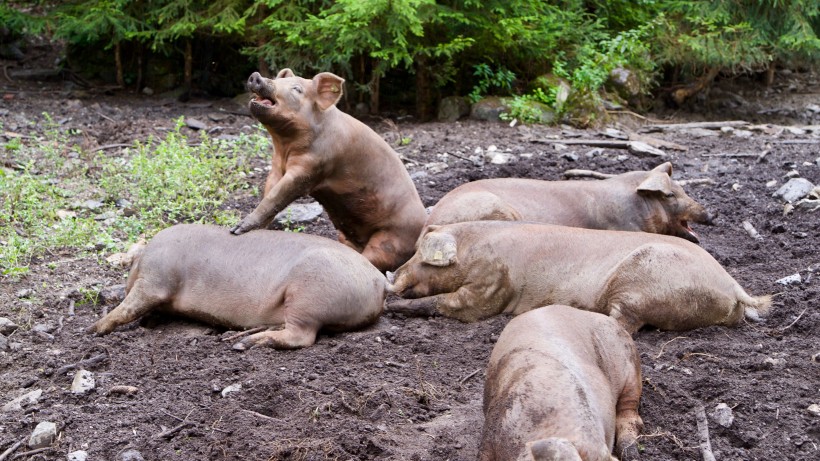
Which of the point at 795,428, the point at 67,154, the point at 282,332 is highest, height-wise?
the point at 795,428

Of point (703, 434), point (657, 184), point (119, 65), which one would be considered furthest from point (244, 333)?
point (119, 65)

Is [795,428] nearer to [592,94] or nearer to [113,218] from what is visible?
[113,218]

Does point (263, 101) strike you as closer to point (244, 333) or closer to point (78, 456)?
point (244, 333)

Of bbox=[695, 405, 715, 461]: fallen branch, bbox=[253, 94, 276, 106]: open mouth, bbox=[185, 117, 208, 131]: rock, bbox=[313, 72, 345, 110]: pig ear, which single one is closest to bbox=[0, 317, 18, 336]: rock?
bbox=[253, 94, 276, 106]: open mouth

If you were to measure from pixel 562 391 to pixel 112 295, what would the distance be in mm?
3684

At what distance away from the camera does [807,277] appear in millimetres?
6816

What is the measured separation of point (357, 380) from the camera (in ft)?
16.8

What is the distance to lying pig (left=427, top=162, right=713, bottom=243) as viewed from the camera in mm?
7691

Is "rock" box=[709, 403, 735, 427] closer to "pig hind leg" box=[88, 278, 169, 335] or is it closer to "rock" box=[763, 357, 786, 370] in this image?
"rock" box=[763, 357, 786, 370]

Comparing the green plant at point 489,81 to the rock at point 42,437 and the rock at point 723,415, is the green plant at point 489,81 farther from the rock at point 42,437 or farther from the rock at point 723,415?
the rock at point 42,437

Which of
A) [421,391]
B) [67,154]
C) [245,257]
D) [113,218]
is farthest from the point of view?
[67,154]

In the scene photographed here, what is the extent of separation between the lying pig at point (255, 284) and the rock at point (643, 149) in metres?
5.84

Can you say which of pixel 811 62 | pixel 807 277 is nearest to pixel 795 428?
pixel 807 277

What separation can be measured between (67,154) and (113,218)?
2.62m
